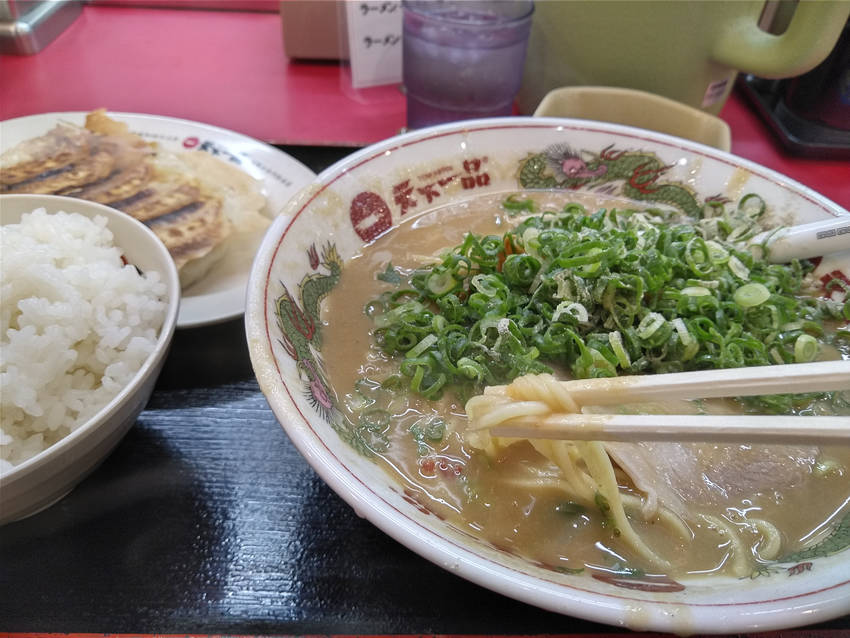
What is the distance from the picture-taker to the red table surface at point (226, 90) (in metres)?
2.37

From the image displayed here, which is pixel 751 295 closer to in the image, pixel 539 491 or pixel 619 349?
pixel 619 349

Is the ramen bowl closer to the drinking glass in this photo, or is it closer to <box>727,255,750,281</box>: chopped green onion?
<box>727,255,750,281</box>: chopped green onion

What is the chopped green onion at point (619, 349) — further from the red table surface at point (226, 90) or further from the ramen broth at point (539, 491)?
the red table surface at point (226, 90)

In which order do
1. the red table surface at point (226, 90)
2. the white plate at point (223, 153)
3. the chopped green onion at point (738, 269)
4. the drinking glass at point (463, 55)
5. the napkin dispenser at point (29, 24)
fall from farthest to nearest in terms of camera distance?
the napkin dispenser at point (29, 24)
the red table surface at point (226, 90)
the drinking glass at point (463, 55)
the white plate at point (223, 153)
the chopped green onion at point (738, 269)

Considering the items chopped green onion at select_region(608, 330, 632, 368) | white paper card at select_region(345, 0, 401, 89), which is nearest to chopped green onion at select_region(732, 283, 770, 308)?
chopped green onion at select_region(608, 330, 632, 368)

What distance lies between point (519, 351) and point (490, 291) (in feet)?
0.59

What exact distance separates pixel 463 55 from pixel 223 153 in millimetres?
915

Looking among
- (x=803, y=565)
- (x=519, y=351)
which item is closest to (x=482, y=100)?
(x=519, y=351)

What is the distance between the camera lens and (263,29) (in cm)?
318

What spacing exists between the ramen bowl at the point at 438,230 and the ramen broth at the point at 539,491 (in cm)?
3

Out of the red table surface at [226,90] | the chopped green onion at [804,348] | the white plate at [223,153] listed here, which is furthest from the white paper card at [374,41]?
the chopped green onion at [804,348]

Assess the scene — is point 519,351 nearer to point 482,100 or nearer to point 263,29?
point 482,100

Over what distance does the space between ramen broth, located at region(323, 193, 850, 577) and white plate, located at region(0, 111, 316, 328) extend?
20.5 inches

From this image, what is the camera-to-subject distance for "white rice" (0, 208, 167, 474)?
1.01m
